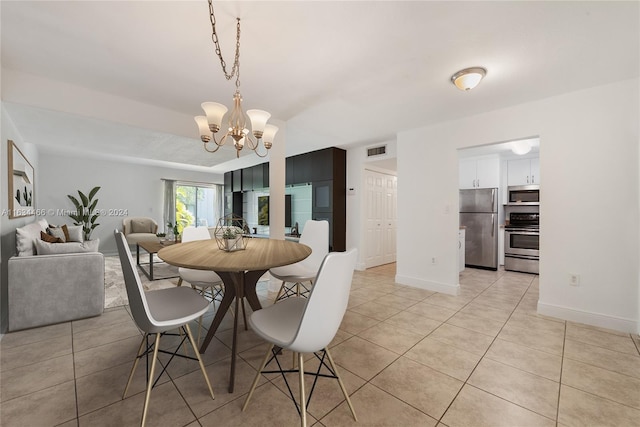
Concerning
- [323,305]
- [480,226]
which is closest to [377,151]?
[480,226]

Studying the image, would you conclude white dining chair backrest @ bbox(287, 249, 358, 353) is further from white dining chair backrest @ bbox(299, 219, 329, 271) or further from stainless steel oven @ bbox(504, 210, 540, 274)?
stainless steel oven @ bbox(504, 210, 540, 274)

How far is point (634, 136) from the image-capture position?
2.36 meters

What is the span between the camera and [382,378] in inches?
66.4

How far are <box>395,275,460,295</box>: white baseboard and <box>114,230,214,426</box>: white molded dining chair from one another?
306 centimetres

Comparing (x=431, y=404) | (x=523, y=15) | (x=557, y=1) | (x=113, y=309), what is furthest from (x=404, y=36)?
(x=113, y=309)

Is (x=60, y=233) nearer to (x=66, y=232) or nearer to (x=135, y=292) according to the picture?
(x=66, y=232)

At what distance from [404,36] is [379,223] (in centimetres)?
389

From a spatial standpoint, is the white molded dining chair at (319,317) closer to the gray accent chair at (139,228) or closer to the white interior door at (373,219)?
the white interior door at (373,219)

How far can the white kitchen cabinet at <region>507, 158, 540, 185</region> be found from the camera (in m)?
4.95

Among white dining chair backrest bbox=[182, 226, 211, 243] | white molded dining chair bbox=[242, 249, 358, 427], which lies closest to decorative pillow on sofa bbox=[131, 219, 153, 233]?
white dining chair backrest bbox=[182, 226, 211, 243]

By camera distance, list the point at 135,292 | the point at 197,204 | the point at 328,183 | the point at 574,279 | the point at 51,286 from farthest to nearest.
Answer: the point at 197,204 < the point at 328,183 < the point at 574,279 < the point at 51,286 < the point at 135,292

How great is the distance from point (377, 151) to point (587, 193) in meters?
2.84

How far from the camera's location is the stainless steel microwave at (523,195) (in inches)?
193

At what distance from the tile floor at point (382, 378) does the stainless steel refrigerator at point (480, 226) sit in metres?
2.53
